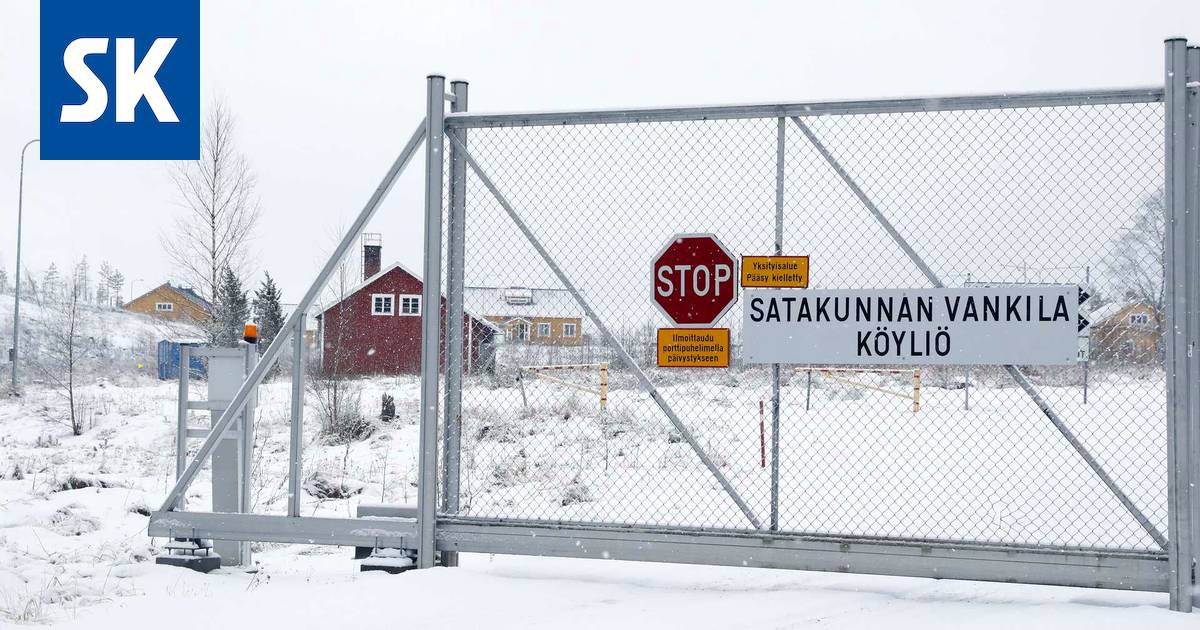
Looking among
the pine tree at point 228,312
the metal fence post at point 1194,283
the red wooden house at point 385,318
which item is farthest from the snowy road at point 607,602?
the red wooden house at point 385,318

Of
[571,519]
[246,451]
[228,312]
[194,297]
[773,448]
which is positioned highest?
[194,297]

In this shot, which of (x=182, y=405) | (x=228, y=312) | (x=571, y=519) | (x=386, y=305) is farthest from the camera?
(x=386, y=305)

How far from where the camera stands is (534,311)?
24.3 feet

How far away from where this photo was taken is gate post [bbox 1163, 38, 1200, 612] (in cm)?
518

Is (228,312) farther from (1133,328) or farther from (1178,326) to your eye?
(1178,326)

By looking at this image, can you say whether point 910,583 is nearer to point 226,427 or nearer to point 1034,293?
point 1034,293

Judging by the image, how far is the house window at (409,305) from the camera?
37.5m

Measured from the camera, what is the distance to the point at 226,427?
6.43m

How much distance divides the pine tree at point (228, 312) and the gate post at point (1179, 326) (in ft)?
67.8

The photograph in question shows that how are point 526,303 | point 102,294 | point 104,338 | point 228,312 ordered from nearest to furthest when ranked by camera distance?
point 526,303 < point 228,312 < point 104,338 < point 102,294

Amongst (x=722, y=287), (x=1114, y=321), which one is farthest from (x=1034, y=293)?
(x=722, y=287)

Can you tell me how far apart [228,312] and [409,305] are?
13373 mm

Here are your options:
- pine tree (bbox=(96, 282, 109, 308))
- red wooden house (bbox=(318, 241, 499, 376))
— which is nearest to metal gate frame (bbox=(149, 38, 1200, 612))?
red wooden house (bbox=(318, 241, 499, 376))

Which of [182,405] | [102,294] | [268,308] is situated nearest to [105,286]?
[102,294]
